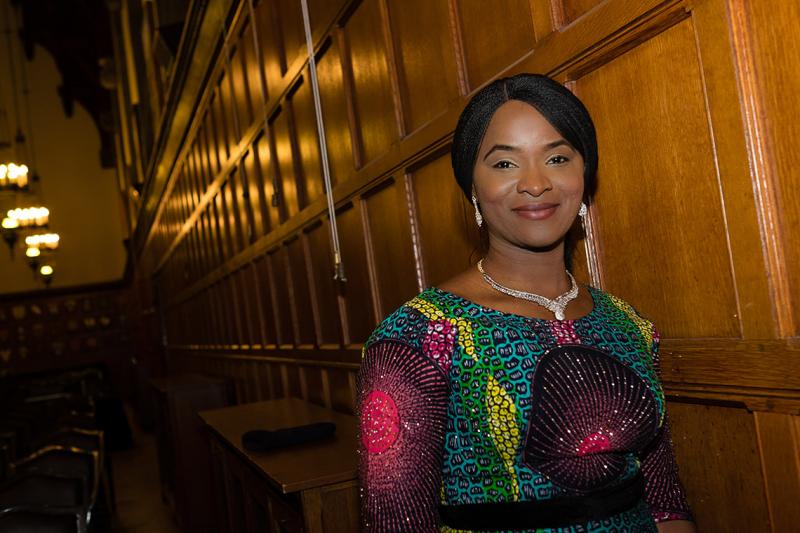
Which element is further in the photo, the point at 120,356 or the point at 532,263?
the point at 120,356

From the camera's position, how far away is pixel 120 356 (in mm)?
20672

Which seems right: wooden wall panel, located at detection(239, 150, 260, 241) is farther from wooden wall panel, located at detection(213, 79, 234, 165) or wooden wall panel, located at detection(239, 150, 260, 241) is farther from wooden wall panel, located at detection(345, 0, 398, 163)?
wooden wall panel, located at detection(345, 0, 398, 163)

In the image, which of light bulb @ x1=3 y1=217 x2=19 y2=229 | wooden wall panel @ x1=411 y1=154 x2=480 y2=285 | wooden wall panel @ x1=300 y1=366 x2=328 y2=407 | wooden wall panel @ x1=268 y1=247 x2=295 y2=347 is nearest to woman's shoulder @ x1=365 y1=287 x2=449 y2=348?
wooden wall panel @ x1=411 y1=154 x2=480 y2=285

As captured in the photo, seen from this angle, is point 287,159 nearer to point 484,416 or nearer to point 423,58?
point 423,58

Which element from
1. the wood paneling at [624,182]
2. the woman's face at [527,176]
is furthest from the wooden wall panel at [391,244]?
the woman's face at [527,176]

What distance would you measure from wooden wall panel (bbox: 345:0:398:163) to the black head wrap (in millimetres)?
1566

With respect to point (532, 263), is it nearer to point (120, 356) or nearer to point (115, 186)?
point (120, 356)

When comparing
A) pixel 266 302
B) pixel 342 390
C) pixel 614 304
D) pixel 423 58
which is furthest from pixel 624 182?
pixel 266 302

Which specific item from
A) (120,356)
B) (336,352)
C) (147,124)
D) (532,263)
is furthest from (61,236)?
(532,263)

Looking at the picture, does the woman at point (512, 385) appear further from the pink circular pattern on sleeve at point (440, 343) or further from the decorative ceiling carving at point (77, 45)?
the decorative ceiling carving at point (77, 45)

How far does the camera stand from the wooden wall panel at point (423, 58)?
107 inches

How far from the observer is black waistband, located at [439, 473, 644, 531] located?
151 centimetres

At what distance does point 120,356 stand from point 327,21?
721 inches

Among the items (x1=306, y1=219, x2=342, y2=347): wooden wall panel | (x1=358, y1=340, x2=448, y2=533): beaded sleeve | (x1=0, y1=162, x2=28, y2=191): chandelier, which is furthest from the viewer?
(x1=0, y1=162, x2=28, y2=191): chandelier
